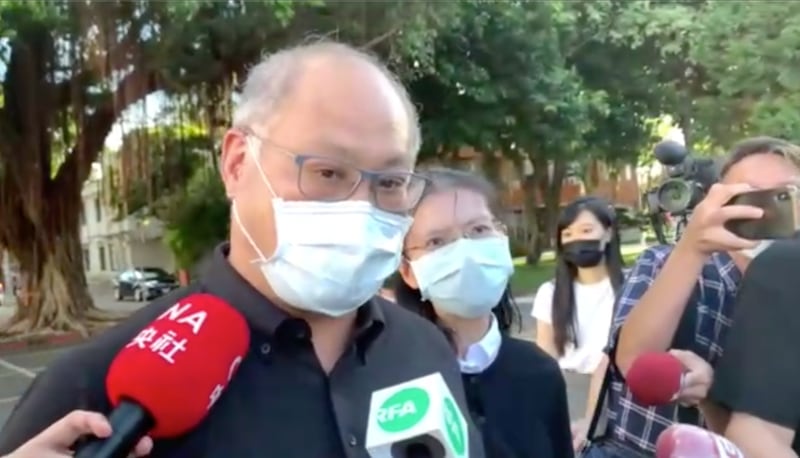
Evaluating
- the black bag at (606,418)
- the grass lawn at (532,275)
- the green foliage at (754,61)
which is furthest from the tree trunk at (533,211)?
the black bag at (606,418)

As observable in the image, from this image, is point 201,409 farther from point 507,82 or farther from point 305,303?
point 507,82

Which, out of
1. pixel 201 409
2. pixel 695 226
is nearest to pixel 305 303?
pixel 201 409

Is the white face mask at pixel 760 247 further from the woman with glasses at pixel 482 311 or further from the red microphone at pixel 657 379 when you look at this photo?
the woman with glasses at pixel 482 311

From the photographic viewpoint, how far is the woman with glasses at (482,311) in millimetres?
2410

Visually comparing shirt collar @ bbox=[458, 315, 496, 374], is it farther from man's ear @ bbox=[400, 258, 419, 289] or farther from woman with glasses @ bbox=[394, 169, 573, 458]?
man's ear @ bbox=[400, 258, 419, 289]

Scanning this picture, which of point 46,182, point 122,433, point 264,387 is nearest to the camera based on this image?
point 122,433

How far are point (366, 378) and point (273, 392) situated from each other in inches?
6.6

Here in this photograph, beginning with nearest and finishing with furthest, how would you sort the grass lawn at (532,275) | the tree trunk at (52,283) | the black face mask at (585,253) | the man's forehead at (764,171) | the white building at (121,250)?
1. the man's forehead at (764,171)
2. the black face mask at (585,253)
3. the tree trunk at (52,283)
4. the grass lawn at (532,275)
5. the white building at (121,250)

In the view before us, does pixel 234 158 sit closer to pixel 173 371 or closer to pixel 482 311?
pixel 173 371

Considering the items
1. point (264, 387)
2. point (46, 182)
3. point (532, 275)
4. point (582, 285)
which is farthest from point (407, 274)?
point (532, 275)

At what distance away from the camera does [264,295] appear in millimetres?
1800

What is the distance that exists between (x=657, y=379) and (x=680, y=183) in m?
0.67

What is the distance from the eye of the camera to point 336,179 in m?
1.77

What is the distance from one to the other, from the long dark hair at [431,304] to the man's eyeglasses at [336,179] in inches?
28.1
